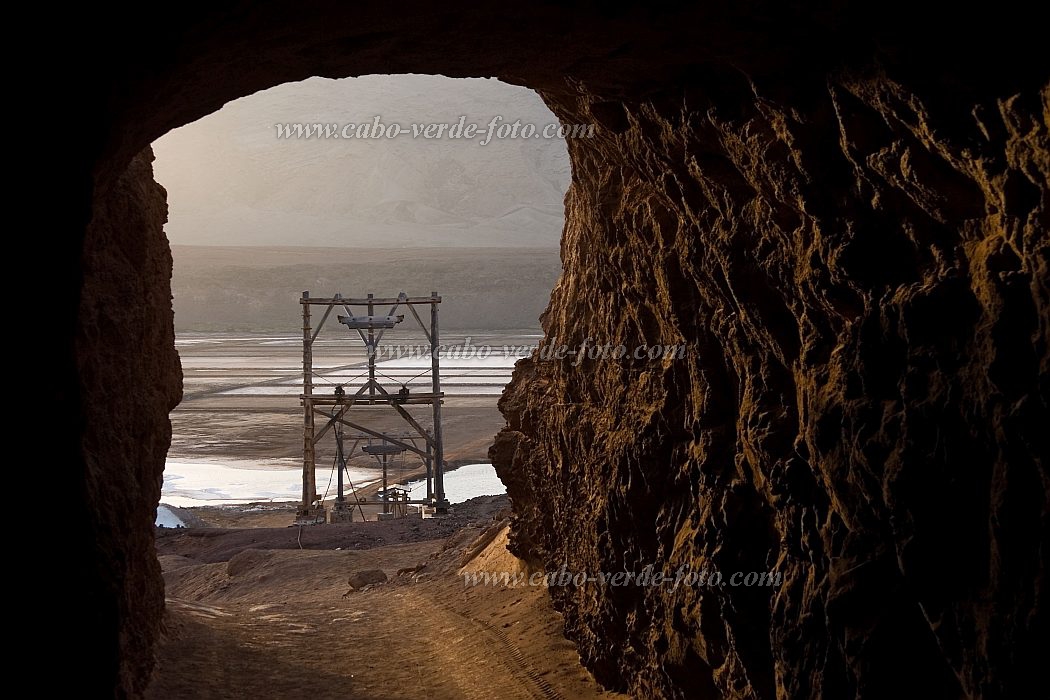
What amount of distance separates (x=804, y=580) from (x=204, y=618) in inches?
267

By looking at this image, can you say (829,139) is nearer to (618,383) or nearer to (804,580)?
(804,580)

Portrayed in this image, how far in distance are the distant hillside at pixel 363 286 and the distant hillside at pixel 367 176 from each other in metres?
21.4

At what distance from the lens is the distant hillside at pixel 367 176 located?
330 feet

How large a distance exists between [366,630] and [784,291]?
21.2ft

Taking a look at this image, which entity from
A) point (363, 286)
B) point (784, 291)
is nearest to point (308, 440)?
point (784, 291)

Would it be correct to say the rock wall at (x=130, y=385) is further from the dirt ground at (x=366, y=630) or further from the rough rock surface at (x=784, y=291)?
the dirt ground at (x=366, y=630)

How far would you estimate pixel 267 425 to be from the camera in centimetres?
3059

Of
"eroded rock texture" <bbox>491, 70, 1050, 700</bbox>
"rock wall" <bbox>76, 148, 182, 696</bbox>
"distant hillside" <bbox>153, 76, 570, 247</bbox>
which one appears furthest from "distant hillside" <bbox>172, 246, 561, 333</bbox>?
"eroded rock texture" <bbox>491, 70, 1050, 700</bbox>

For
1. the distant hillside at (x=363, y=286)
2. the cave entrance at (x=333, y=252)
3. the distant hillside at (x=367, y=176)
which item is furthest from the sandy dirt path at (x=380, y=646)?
the distant hillside at (x=367, y=176)

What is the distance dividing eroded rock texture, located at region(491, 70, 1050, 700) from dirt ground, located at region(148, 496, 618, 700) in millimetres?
1620

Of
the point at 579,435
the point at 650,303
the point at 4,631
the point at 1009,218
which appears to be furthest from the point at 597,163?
the point at 4,631

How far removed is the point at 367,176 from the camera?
111 metres

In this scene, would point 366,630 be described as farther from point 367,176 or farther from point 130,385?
Result: point 367,176

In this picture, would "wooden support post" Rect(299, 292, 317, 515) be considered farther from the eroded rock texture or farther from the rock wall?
the eroded rock texture
